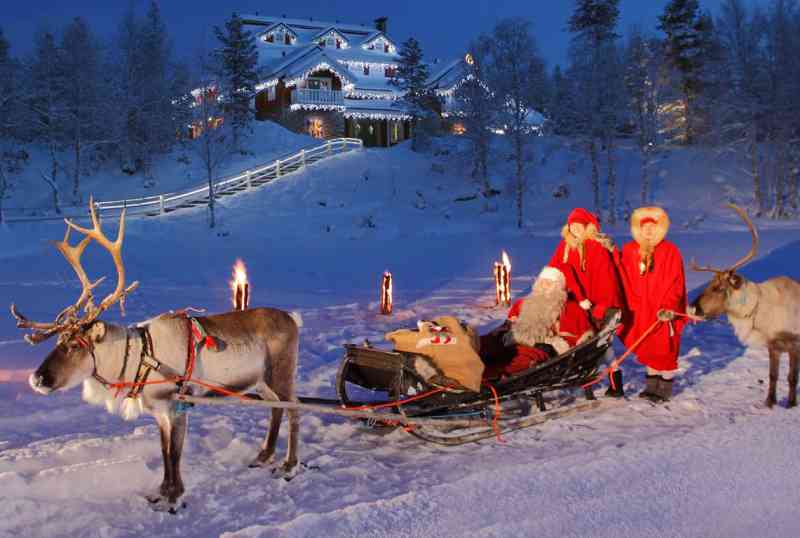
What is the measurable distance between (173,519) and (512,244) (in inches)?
861

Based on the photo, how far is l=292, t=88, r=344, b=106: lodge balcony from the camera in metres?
43.8

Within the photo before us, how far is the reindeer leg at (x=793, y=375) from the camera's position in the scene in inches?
271

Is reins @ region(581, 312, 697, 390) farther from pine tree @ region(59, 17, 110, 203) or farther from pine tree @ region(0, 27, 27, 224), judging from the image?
pine tree @ region(59, 17, 110, 203)

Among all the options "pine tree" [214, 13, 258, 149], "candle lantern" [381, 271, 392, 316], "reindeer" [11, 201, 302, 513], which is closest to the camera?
"reindeer" [11, 201, 302, 513]

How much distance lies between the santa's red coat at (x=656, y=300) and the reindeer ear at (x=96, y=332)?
5295 millimetres

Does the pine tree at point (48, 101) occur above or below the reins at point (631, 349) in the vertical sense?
above

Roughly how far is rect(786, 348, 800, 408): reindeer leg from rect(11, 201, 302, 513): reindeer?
4.91 meters

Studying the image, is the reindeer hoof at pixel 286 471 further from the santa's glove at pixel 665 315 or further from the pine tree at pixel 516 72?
the pine tree at pixel 516 72

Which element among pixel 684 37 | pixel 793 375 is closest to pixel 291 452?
pixel 793 375

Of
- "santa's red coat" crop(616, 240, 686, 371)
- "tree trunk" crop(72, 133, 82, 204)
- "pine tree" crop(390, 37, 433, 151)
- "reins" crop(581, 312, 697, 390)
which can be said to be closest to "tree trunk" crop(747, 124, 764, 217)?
"pine tree" crop(390, 37, 433, 151)

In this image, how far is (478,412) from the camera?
6.23 m

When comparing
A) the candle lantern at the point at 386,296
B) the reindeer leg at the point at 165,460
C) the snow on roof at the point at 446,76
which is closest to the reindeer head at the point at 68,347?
the reindeer leg at the point at 165,460

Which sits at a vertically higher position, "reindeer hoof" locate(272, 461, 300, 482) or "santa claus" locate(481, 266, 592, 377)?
"santa claus" locate(481, 266, 592, 377)

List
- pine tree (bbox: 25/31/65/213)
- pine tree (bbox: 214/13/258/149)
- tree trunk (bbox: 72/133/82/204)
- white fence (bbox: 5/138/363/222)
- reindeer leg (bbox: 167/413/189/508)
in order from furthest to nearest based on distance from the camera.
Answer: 1. pine tree (bbox: 214/13/258/149)
2. tree trunk (bbox: 72/133/82/204)
3. pine tree (bbox: 25/31/65/213)
4. white fence (bbox: 5/138/363/222)
5. reindeer leg (bbox: 167/413/189/508)
